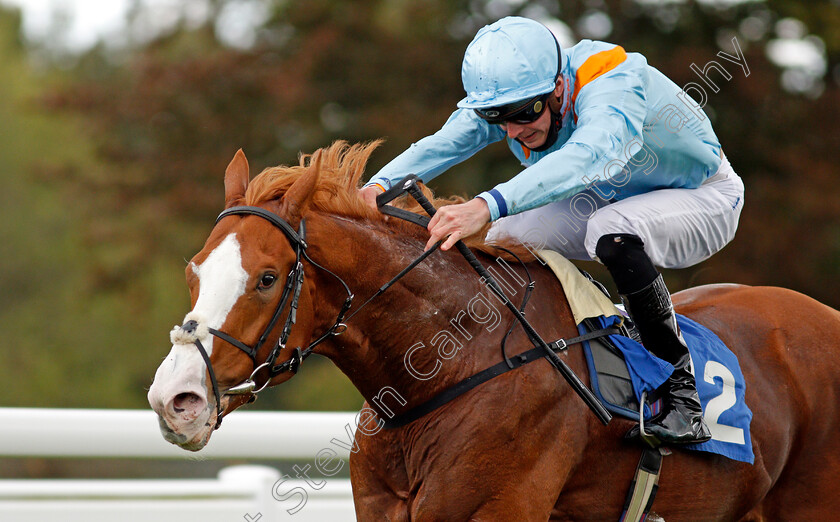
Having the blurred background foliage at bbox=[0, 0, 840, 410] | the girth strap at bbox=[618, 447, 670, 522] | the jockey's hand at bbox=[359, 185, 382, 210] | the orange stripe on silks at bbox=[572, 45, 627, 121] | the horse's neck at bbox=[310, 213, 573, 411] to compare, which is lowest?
the blurred background foliage at bbox=[0, 0, 840, 410]

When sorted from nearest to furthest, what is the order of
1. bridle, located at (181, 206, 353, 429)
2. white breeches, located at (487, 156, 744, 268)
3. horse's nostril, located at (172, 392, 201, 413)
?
horse's nostril, located at (172, 392, 201, 413) → bridle, located at (181, 206, 353, 429) → white breeches, located at (487, 156, 744, 268)

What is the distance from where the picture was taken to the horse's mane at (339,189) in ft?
10.1

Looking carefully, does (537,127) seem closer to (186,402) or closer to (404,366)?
(404,366)

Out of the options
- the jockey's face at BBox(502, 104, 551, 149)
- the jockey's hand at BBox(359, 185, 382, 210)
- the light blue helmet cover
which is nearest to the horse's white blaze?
the jockey's hand at BBox(359, 185, 382, 210)

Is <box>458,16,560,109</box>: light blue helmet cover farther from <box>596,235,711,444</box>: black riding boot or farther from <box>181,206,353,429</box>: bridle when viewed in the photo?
<box>181,206,353,429</box>: bridle

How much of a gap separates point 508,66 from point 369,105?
9013 millimetres

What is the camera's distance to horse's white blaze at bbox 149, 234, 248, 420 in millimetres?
2615

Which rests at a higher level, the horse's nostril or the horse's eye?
the horse's eye

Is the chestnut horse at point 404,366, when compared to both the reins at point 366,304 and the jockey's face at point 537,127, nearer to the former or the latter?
the reins at point 366,304

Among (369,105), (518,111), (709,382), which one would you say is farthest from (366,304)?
(369,105)

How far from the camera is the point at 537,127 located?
3.52m

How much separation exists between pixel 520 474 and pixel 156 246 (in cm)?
1106

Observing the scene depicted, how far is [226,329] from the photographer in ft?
8.95

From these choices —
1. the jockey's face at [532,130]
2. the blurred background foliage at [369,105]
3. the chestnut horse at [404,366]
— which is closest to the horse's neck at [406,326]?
the chestnut horse at [404,366]
